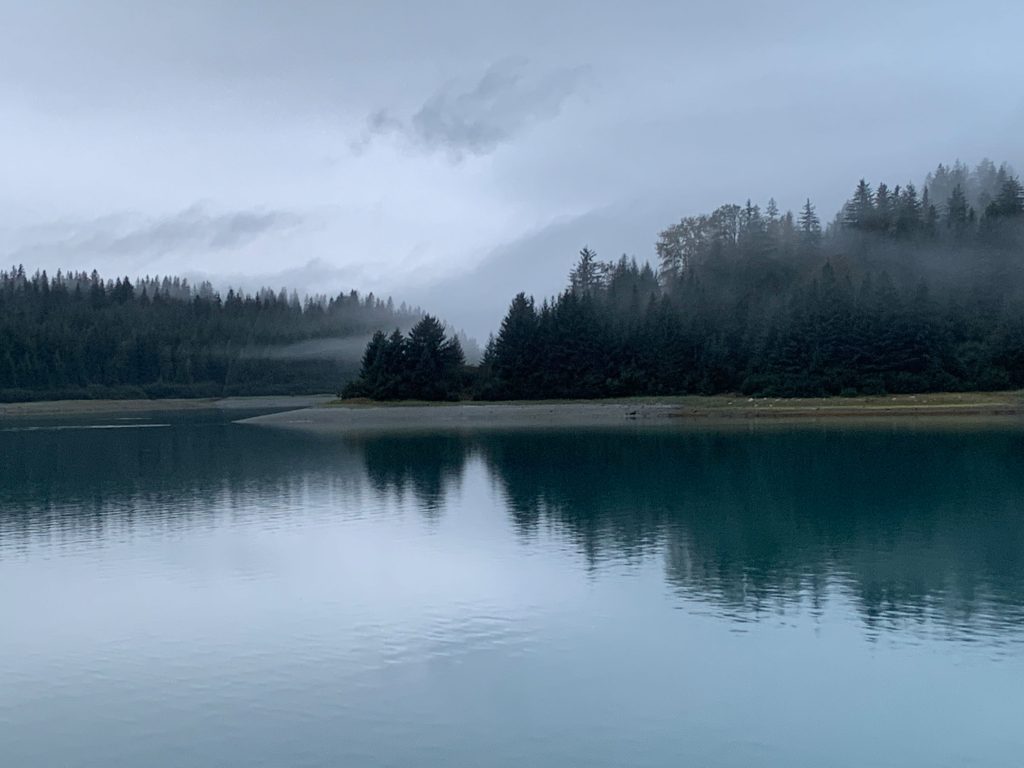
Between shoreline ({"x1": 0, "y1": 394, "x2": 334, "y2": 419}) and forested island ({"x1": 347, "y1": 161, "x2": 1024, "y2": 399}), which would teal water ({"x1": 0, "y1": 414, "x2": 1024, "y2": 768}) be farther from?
shoreline ({"x1": 0, "y1": 394, "x2": 334, "y2": 419})

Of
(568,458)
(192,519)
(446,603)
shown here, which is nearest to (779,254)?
(568,458)

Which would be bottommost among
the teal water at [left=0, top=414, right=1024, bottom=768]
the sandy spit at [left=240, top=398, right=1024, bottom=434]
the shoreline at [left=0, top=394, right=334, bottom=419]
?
the teal water at [left=0, top=414, right=1024, bottom=768]

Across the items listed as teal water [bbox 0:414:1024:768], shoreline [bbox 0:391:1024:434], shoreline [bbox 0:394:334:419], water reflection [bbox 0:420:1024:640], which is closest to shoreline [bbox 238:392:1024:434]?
shoreline [bbox 0:391:1024:434]

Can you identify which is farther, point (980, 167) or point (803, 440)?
point (980, 167)

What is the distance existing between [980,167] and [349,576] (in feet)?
469

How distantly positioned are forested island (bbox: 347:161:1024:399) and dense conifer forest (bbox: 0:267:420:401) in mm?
60140

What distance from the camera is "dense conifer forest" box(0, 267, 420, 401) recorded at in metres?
123

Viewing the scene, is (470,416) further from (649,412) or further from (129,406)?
(129,406)

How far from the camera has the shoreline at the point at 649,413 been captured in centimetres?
5859

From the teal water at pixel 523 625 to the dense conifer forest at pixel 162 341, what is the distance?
102m

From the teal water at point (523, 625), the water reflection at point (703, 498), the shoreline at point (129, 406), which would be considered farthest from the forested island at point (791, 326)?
the teal water at point (523, 625)

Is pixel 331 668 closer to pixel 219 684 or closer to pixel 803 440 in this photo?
pixel 219 684

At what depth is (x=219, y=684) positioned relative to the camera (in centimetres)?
1166

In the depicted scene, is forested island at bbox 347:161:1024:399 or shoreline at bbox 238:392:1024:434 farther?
forested island at bbox 347:161:1024:399
